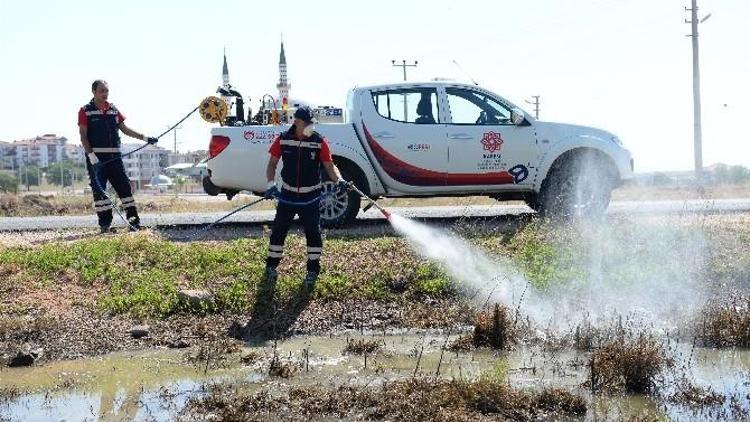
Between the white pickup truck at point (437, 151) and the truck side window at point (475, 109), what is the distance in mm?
13

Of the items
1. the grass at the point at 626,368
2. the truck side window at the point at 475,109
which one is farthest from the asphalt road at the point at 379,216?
the grass at the point at 626,368

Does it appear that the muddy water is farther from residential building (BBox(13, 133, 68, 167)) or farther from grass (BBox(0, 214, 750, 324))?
residential building (BBox(13, 133, 68, 167))

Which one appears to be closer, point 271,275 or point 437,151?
point 271,275

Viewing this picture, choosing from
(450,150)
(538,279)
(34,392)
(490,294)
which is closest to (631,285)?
(538,279)

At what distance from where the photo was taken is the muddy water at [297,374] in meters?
6.30

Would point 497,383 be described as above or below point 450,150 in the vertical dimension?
below

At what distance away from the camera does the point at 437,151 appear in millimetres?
12336

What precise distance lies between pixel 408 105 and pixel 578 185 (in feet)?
8.45

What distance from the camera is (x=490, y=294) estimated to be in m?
8.94

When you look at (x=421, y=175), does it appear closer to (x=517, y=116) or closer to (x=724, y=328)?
(x=517, y=116)

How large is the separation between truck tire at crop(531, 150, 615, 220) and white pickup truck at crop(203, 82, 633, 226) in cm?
1

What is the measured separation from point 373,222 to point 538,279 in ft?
12.5

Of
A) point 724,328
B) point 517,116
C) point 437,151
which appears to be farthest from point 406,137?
point 724,328

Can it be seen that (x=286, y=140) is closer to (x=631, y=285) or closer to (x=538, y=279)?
(x=538, y=279)
